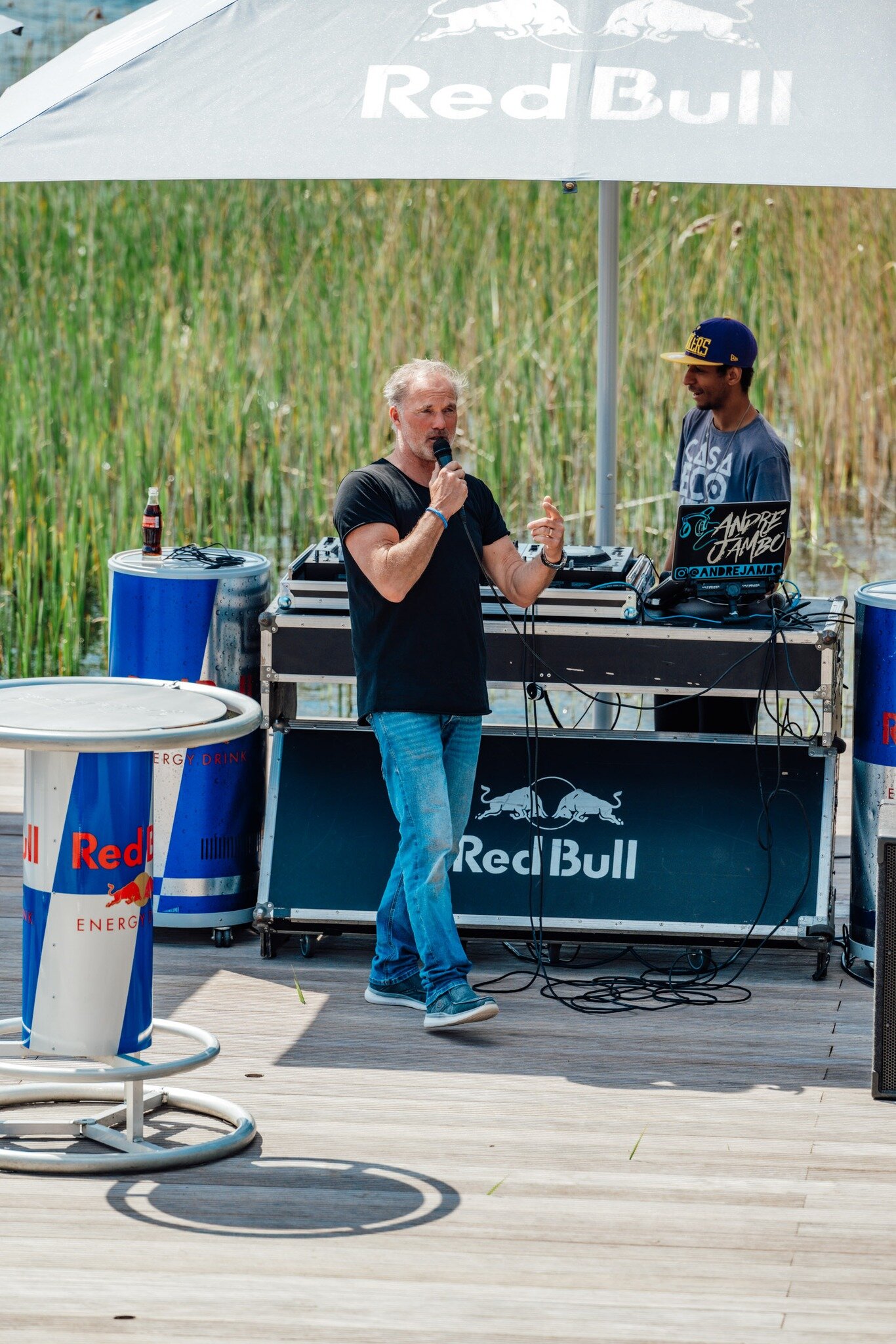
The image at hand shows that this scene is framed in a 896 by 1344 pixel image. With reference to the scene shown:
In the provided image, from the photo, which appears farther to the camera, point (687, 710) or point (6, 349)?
point (6, 349)

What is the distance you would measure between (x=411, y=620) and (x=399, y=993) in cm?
101

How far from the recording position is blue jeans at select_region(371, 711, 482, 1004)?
16.5 ft

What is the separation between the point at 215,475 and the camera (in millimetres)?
10023

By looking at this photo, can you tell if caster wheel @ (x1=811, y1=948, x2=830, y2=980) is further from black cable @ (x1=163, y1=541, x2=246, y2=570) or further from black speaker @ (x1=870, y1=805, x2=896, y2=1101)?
black cable @ (x1=163, y1=541, x2=246, y2=570)

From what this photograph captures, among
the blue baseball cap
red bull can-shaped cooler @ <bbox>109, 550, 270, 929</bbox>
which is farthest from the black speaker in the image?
red bull can-shaped cooler @ <bbox>109, 550, 270, 929</bbox>

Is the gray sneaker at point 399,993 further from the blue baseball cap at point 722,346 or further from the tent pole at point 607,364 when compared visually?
the blue baseball cap at point 722,346

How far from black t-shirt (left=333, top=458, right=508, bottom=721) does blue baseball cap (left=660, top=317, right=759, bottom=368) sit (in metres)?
1.19

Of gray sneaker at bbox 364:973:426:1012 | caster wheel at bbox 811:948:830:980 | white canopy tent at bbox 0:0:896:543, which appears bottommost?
gray sneaker at bbox 364:973:426:1012

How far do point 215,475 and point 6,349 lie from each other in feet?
5.51

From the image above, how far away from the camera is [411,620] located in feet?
16.4

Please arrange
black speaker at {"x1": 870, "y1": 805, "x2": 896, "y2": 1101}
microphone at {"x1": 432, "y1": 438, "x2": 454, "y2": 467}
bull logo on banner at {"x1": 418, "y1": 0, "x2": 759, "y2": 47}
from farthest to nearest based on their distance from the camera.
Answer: bull logo on banner at {"x1": 418, "y1": 0, "x2": 759, "y2": 47}, microphone at {"x1": 432, "y1": 438, "x2": 454, "y2": 467}, black speaker at {"x1": 870, "y1": 805, "x2": 896, "y2": 1101}

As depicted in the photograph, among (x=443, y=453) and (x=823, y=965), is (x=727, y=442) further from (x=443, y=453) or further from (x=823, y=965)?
(x=823, y=965)

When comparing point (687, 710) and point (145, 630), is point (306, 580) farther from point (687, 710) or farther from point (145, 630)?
point (687, 710)

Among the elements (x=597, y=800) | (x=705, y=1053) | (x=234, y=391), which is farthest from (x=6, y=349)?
(x=705, y=1053)
